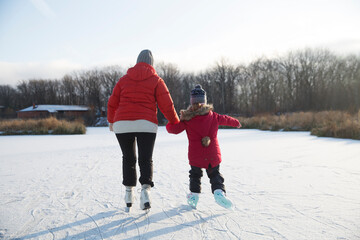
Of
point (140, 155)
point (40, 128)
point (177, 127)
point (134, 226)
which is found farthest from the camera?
point (40, 128)

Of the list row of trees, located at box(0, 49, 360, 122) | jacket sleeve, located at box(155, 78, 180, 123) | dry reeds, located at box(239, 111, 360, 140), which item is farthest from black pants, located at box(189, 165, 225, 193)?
row of trees, located at box(0, 49, 360, 122)

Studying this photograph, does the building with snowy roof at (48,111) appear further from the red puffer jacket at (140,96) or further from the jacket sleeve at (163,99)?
the jacket sleeve at (163,99)

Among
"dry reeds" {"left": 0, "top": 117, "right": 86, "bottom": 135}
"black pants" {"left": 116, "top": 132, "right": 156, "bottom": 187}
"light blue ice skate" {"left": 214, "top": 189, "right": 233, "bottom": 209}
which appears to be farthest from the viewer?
"dry reeds" {"left": 0, "top": 117, "right": 86, "bottom": 135}

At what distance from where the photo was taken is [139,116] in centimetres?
227

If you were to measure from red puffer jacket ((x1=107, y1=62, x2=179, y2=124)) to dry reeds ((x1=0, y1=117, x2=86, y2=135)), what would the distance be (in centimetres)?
1358

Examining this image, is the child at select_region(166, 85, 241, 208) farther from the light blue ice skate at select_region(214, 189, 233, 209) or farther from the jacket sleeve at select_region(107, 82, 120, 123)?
the jacket sleeve at select_region(107, 82, 120, 123)

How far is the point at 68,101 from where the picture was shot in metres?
55.8

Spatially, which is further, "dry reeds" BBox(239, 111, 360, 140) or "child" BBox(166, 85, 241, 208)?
"dry reeds" BBox(239, 111, 360, 140)

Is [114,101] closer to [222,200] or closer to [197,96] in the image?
[197,96]

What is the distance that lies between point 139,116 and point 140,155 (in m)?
0.40

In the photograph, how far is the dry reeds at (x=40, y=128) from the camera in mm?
14508

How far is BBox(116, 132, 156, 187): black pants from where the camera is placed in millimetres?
2305

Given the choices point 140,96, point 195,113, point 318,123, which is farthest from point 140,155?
point 318,123

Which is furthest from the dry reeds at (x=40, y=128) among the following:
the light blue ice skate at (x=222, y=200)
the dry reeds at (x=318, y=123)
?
the light blue ice skate at (x=222, y=200)
